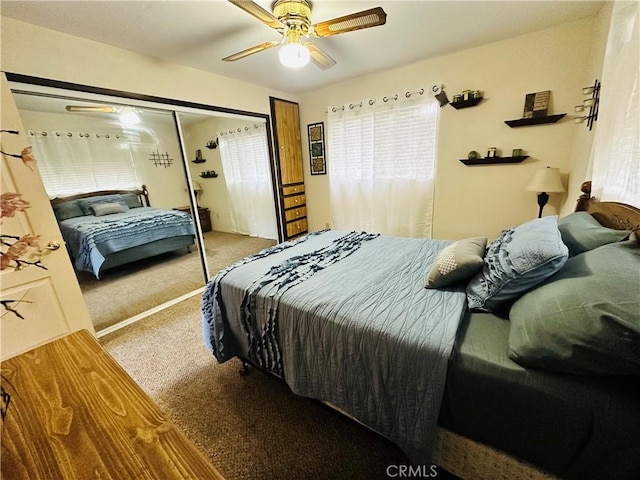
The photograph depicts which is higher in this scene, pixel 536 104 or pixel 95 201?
pixel 536 104

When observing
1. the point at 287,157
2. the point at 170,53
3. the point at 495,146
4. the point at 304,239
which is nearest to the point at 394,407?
the point at 304,239

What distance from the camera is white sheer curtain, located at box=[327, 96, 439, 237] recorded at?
309 centimetres

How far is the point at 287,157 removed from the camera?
386 centimetres

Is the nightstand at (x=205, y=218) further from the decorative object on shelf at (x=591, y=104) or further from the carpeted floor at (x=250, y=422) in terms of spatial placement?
the decorative object on shelf at (x=591, y=104)

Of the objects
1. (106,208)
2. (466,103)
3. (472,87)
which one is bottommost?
(106,208)

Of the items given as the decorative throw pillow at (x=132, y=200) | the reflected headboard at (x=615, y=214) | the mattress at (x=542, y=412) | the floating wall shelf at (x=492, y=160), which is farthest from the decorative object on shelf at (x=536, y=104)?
the decorative throw pillow at (x=132, y=200)

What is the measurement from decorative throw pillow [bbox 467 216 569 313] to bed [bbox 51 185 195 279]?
9.35 feet

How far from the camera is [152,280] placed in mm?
3078

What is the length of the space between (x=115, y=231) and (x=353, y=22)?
113 inches

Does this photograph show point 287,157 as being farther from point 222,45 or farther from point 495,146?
point 495,146

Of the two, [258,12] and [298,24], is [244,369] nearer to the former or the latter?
[258,12]

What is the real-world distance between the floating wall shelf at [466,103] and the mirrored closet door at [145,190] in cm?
234

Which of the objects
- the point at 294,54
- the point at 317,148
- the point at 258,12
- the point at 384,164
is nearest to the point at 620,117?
the point at 294,54

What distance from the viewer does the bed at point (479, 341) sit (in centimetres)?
76
